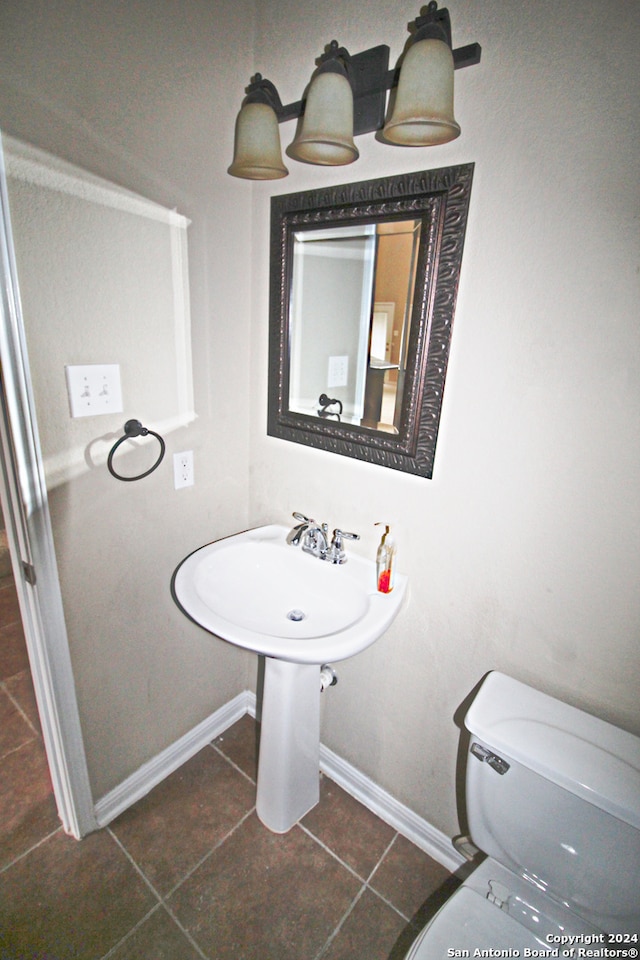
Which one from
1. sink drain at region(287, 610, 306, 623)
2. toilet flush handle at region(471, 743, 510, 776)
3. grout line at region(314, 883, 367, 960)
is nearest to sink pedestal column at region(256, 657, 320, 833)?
sink drain at region(287, 610, 306, 623)

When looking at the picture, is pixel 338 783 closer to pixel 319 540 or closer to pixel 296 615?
pixel 296 615

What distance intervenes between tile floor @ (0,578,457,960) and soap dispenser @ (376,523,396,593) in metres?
0.88

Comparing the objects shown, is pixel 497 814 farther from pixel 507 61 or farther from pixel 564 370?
pixel 507 61

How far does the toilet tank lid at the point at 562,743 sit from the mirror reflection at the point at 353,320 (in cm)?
70

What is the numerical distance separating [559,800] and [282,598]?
2.56 ft

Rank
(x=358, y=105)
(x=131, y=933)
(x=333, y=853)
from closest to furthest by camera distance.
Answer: (x=358, y=105) → (x=131, y=933) → (x=333, y=853)

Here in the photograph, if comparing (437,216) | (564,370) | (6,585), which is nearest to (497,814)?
(564,370)

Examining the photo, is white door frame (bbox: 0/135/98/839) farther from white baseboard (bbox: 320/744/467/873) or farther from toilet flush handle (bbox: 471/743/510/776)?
toilet flush handle (bbox: 471/743/510/776)

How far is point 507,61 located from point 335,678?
5.08 feet

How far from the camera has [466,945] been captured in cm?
88

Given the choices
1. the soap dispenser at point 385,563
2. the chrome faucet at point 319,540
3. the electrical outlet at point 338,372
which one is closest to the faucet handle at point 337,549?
the chrome faucet at point 319,540

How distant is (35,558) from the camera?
1.08 m

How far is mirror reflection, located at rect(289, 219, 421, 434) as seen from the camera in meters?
1.12

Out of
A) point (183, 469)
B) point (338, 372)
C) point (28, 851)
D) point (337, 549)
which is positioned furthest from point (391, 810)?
point (338, 372)
